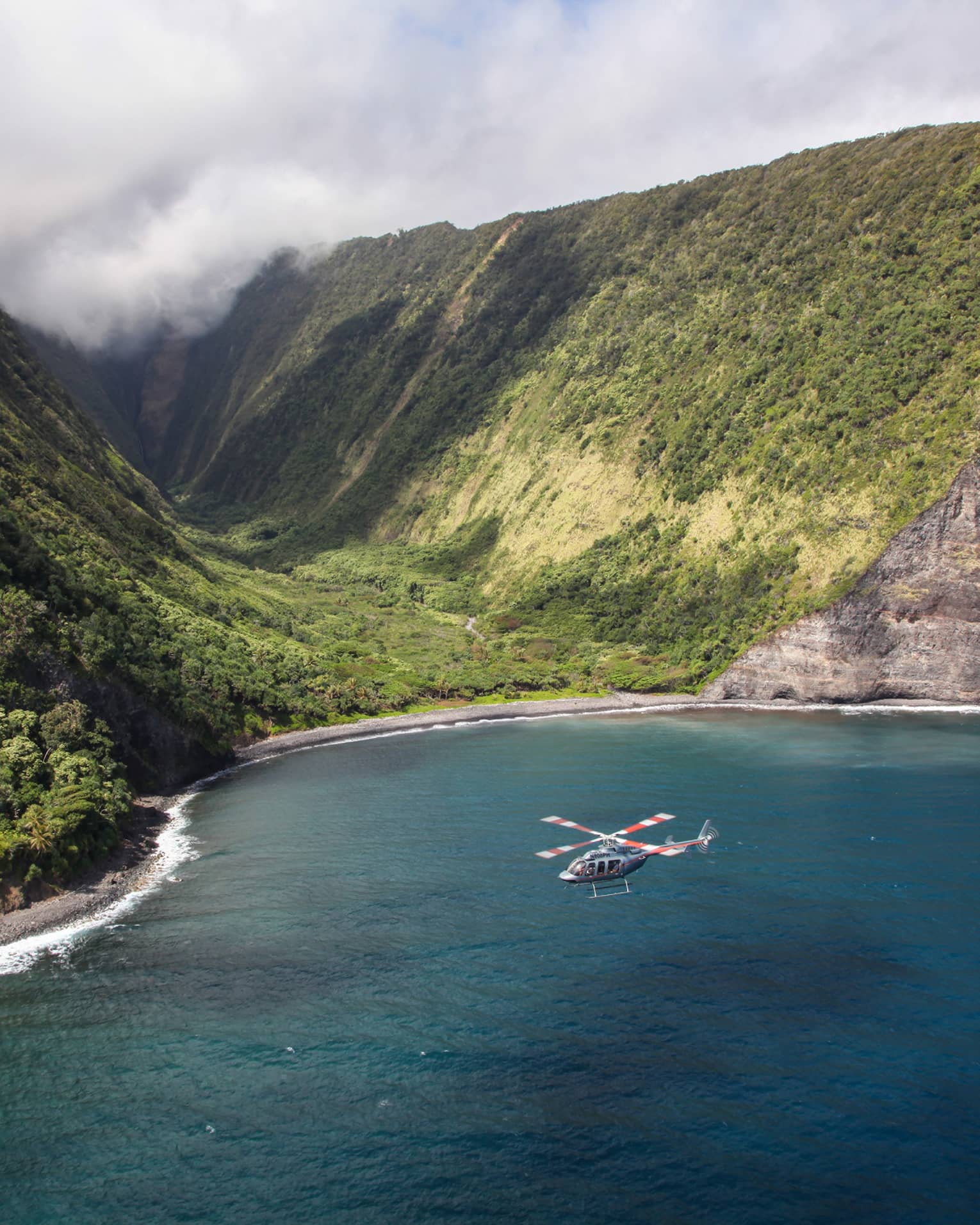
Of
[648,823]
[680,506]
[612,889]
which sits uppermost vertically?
[680,506]

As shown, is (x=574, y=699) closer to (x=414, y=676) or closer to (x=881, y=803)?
(x=414, y=676)

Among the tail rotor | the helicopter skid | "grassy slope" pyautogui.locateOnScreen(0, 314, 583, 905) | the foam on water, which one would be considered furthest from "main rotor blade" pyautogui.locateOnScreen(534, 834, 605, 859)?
"grassy slope" pyautogui.locateOnScreen(0, 314, 583, 905)

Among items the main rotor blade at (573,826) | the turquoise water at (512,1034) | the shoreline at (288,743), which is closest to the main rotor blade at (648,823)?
the main rotor blade at (573,826)

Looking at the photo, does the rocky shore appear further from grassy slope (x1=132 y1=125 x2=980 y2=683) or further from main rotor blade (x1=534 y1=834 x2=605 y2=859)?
grassy slope (x1=132 y1=125 x2=980 y2=683)

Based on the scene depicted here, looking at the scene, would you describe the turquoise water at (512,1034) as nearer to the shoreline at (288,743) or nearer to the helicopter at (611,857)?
the helicopter at (611,857)

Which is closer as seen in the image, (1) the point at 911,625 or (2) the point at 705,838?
(2) the point at 705,838

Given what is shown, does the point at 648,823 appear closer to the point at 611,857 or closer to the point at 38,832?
the point at 611,857

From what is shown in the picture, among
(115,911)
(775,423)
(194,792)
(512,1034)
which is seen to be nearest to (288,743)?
(194,792)
